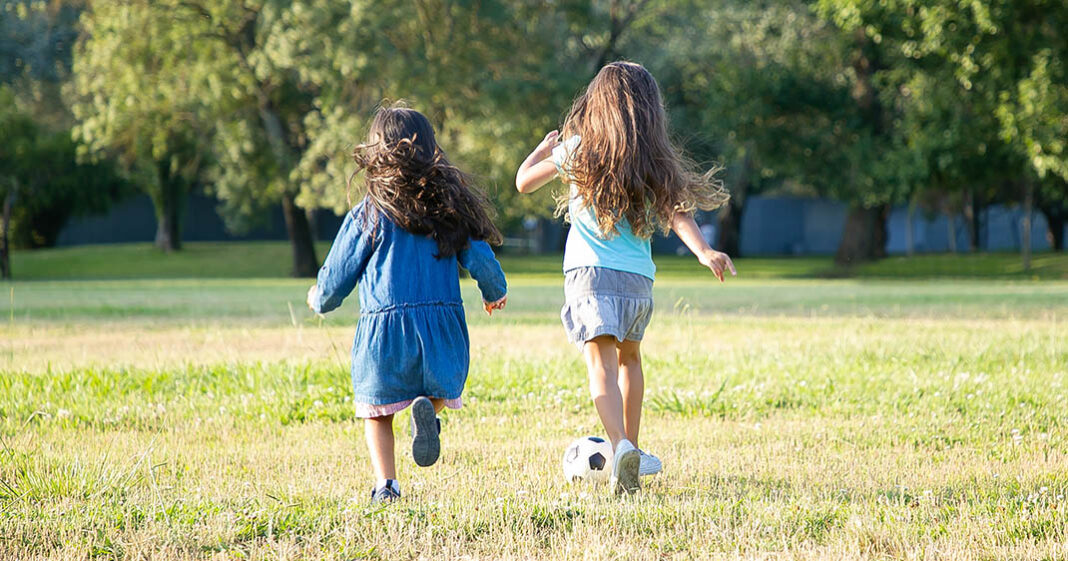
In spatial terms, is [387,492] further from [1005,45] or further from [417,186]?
[1005,45]

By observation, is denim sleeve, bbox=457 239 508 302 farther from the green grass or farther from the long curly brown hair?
the green grass

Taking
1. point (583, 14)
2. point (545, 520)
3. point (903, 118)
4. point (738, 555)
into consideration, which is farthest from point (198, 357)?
point (903, 118)

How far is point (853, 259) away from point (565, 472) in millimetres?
31711

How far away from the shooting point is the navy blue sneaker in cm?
422

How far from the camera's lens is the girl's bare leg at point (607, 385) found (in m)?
4.63

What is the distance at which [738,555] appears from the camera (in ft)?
11.0

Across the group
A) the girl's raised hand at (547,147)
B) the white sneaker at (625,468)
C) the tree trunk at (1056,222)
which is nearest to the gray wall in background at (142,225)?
the tree trunk at (1056,222)

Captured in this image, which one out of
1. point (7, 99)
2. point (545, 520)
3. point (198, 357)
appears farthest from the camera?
point (7, 99)

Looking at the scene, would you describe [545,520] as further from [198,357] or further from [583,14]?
[583,14]

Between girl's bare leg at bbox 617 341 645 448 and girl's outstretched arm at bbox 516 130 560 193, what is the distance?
2.69 feet

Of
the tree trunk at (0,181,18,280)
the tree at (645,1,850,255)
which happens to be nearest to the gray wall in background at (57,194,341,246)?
the tree trunk at (0,181,18,280)

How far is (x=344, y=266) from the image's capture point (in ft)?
14.5

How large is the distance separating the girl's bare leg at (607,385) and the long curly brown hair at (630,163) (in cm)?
50

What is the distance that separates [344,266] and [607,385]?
123 cm
